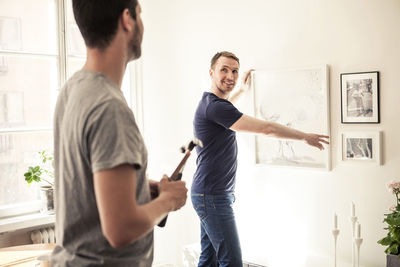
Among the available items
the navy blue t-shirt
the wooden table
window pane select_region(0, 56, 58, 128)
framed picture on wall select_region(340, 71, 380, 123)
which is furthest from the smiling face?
the wooden table

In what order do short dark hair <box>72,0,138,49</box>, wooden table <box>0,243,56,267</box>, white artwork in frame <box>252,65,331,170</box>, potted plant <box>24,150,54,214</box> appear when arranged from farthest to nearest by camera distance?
potted plant <box>24,150,54,214</box>, white artwork in frame <box>252,65,331,170</box>, wooden table <box>0,243,56,267</box>, short dark hair <box>72,0,138,49</box>

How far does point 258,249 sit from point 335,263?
57cm

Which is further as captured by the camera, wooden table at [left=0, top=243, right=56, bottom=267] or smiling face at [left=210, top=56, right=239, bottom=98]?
smiling face at [left=210, top=56, right=239, bottom=98]

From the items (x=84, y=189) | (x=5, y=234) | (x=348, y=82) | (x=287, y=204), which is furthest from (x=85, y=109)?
(x=5, y=234)

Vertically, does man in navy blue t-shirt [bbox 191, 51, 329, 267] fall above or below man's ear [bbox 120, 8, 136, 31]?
below

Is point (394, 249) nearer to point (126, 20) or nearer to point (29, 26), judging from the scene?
point (126, 20)

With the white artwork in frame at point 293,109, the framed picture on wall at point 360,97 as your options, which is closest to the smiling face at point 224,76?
the white artwork in frame at point 293,109

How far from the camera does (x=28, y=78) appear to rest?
9.66ft

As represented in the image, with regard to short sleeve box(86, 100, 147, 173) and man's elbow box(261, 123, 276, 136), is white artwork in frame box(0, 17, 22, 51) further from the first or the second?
short sleeve box(86, 100, 147, 173)

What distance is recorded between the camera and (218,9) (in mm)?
3074

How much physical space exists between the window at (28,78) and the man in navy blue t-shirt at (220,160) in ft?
3.82

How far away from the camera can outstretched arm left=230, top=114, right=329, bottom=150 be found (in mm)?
2299

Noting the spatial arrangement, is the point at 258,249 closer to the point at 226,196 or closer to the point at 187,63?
the point at 226,196

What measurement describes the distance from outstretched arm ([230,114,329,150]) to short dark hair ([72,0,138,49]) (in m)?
1.43
